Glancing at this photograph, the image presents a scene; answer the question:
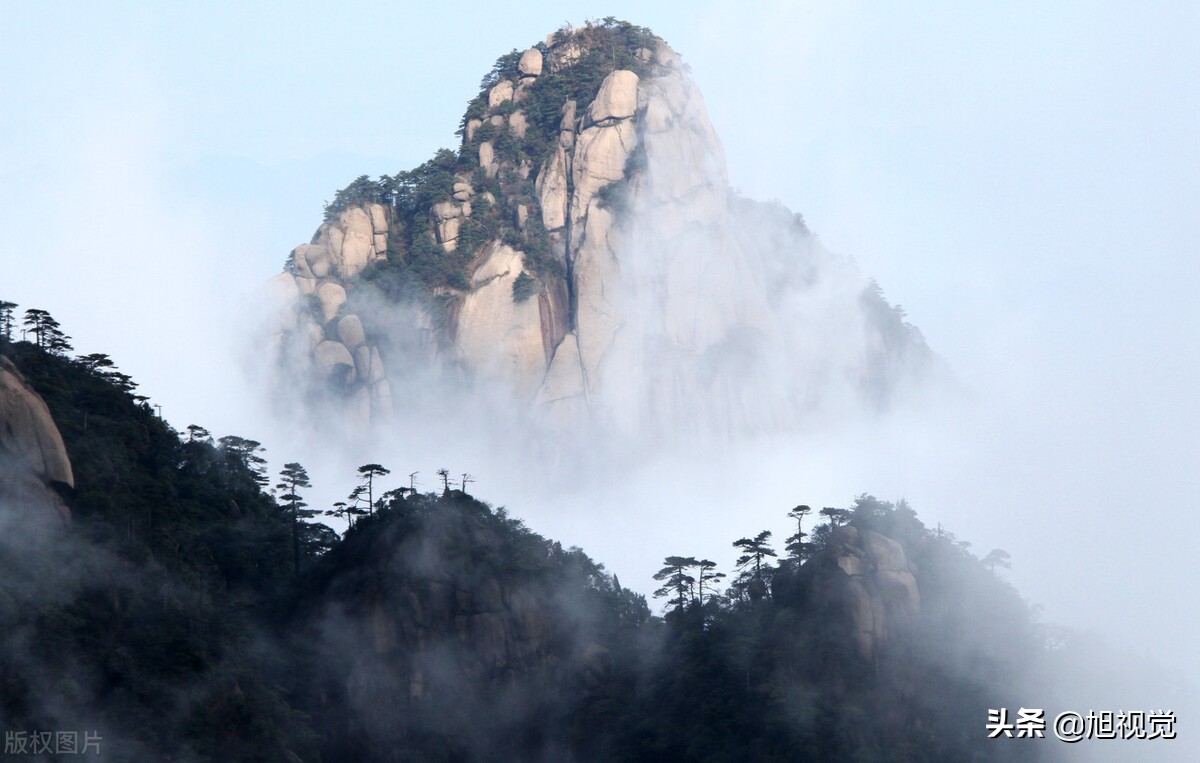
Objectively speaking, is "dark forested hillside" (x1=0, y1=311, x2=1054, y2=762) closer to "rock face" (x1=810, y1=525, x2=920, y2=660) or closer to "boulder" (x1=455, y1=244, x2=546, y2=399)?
"rock face" (x1=810, y1=525, x2=920, y2=660)

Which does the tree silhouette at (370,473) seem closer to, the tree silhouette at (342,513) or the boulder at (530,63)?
the tree silhouette at (342,513)

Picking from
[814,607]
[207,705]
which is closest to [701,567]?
[814,607]

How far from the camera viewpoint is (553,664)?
347 feet

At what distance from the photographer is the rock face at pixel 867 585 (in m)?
104

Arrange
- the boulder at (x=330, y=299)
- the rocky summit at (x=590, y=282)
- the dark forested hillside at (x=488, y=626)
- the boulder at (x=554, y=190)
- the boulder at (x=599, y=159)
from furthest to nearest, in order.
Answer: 1. the boulder at (x=554, y=190)
2. the boulder at (x=599, y=159)
3. the boulder at (x=330, y=299)
4. the rocky summit at (x=590, y=282)
5. the dark forested hillside at (x=488, y=626)

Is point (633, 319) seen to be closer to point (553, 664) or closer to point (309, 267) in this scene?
point (309, 267)

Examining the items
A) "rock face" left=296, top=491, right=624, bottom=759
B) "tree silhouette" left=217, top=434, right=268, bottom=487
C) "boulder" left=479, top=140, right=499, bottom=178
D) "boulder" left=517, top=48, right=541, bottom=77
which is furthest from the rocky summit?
"rock face" left=296, top=491, right=624, bottom=759

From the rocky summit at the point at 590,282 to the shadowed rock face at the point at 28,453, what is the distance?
6239cm

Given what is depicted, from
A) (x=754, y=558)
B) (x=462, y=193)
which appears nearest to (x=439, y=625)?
(x=754, y=558)

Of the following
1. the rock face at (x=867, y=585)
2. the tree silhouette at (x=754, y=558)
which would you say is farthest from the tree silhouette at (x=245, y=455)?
the rock face at (x=867, y=585)

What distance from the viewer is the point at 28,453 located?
89.6 metres

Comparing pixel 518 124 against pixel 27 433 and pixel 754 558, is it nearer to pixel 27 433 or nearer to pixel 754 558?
pixel 754 558

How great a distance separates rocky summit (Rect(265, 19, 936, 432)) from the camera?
5969 inches

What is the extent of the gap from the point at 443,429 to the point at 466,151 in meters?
27.7
